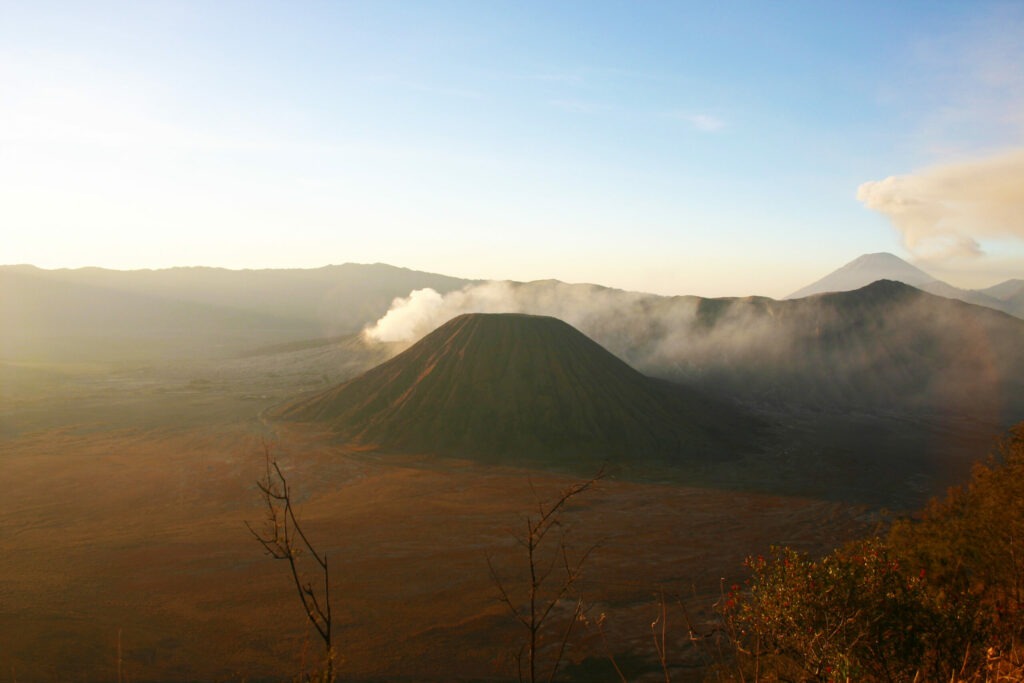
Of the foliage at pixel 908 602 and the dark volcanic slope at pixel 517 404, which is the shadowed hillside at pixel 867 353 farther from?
the foliage at pixel 908 602

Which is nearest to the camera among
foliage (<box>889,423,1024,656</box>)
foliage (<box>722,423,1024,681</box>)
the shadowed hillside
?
foliage (<box>722,423,1024,681</box>)

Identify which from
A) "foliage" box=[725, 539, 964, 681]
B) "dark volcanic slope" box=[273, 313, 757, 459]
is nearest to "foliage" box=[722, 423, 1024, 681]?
"foliage" box=[725, 539, 964, 681]

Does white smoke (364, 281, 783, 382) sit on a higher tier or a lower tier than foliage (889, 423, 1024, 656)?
higher

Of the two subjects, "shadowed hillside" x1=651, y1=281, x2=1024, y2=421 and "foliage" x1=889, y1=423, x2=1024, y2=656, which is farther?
"shadowed hillside" x1=651, y1=281, x2=1024, y2=421

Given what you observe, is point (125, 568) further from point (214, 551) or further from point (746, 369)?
point (746, 369)

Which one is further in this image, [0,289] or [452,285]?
[452,285]

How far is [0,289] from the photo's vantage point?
127m

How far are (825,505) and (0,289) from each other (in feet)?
515

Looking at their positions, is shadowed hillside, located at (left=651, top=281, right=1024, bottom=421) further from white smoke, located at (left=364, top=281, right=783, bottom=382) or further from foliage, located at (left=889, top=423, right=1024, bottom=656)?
foliage, located at (left=889, top=423, right=1024, bottom=656)

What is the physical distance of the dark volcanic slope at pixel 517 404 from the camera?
123ft

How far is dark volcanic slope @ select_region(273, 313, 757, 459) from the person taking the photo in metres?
37.4

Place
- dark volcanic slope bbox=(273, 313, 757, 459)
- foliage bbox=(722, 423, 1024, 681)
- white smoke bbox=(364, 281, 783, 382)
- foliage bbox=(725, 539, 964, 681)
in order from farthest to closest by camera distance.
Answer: white smoke bbox=(364, 281, 783, 382) → dark volcanic slope bbox=(273, 313, 757, 459) → foliage bbox=(725, 539, 964, 681) → foliage bbox=(722, 423, 1024, 681)

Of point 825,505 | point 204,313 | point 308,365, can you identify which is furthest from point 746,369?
point 204,313

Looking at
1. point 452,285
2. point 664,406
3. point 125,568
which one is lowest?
point 125,568
